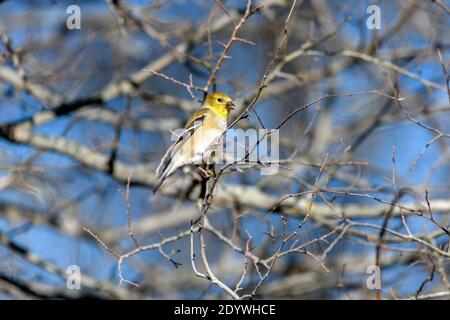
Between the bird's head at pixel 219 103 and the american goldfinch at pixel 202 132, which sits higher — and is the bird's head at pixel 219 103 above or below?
above

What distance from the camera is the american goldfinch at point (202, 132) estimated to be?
537 centimetres

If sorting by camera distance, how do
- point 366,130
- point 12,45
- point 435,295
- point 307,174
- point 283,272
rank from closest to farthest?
1. point 435,295
2. point 12,45
3. point 307,174
4. point 366,130
5. point 283,272

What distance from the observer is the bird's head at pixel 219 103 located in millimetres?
5424

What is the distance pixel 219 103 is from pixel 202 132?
29 centimetres

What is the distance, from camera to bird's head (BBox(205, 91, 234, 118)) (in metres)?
5.42

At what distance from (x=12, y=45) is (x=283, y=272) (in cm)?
466

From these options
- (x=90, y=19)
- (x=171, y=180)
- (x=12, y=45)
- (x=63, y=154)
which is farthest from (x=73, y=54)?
(x=90, y=19)

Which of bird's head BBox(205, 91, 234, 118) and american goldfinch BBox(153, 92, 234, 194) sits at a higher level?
bird's head BBox(205, 91, 234, 118)

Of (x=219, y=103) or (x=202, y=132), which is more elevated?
(x=219, y=103)

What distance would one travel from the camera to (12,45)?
600 centimetres

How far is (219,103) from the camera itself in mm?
5484

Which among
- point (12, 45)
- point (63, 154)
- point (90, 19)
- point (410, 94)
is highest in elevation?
point (90, 19)

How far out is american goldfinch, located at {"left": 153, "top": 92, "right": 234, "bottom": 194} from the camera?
17.6 feet
